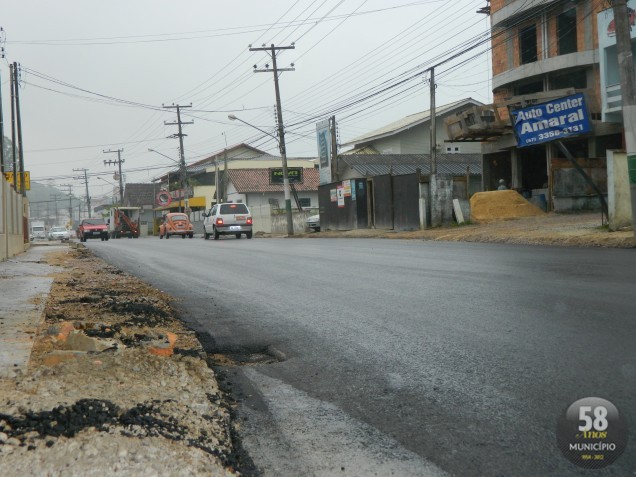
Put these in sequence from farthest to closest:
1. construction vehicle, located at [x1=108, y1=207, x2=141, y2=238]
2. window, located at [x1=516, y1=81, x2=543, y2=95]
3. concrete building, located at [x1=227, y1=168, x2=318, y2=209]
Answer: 1. concrete building, located at [x1=227, y1=168, x2=318, y2=209]
2. construction vehicle, located at [x1=108, y1=207, x2=141, y2=238]
3. window, located at [x1=516, y1=81, x2=543, y2=95]

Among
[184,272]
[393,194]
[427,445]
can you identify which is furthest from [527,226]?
[427,445]

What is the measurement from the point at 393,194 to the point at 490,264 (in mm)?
19229

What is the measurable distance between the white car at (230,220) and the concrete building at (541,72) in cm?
1294

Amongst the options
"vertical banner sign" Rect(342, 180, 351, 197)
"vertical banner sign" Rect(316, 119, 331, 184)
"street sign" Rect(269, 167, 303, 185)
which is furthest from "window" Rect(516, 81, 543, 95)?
"street sign" Rect(269, 167, 303, 185)

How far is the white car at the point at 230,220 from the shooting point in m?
35.8

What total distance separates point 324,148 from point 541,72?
46.1ft

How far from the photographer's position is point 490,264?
41.0ft

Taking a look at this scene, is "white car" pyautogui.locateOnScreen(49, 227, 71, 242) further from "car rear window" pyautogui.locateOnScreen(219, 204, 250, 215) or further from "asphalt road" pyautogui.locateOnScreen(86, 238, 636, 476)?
"asphalt road" pyautogui.locateOnScreen(86, 238, 636, 476)

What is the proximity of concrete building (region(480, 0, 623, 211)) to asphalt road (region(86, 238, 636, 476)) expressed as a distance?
21.5 meters

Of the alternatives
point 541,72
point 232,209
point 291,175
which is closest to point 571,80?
point 541,72

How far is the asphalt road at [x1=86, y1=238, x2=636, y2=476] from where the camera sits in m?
3.47

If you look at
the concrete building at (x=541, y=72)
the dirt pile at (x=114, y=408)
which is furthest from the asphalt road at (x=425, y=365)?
the concrete building at (x=541, y=72)

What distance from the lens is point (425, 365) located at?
204 inches

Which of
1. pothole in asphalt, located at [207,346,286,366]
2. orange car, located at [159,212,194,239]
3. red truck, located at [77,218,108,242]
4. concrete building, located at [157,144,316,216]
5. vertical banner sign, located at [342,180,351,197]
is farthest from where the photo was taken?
concrete building, located at [157,144,316,216]
